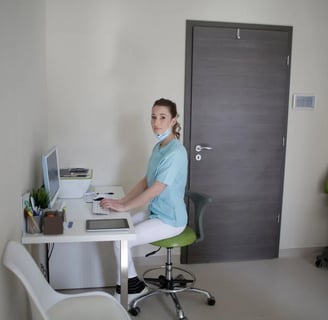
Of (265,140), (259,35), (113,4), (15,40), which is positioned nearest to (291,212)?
(265,140)

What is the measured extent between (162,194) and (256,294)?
117 cm

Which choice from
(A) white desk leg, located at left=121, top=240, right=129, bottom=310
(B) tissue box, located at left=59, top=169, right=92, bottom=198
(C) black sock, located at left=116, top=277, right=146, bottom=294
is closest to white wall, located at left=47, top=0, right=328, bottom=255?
(B) tissue box, located at left=59, top=169, right=92, bottom=198

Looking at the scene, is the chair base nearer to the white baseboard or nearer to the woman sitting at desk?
the woman sitting at desk

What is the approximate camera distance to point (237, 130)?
348 cm

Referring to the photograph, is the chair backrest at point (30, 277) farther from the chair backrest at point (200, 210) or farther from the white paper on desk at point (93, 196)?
the chair backrest at point (200, 210)

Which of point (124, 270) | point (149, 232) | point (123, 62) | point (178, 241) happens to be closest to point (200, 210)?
point (178, 241)

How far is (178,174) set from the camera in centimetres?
255

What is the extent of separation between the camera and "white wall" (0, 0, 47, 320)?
5.64 ft

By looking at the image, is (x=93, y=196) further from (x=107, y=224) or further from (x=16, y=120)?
(x=16, y=120)

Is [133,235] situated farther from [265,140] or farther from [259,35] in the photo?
[259,35]

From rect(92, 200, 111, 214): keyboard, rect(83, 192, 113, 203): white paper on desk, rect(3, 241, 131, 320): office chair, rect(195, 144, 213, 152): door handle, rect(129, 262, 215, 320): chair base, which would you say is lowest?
rect(129, 262, 215, 320): chair base

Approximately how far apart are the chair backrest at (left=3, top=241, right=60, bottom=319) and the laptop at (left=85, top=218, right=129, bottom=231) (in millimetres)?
359

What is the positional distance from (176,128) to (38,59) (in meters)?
1.09

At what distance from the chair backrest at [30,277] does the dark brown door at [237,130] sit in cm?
182
